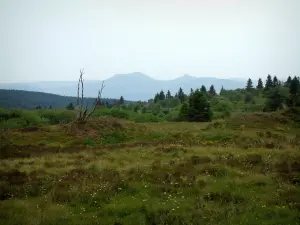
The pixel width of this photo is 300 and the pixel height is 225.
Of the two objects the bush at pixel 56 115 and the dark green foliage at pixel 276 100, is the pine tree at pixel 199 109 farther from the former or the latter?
the bush at pixel 56 115

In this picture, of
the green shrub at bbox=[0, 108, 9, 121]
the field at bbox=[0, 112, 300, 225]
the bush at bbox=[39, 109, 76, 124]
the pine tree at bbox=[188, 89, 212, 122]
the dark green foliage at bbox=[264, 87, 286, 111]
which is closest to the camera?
the field at bbox=[0, 112, 300, 225]

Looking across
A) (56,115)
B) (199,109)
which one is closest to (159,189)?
(199,109)

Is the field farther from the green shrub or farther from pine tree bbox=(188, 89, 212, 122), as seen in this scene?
the green shrub

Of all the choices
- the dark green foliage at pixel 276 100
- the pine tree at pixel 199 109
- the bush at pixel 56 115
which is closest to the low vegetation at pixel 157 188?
the pine tree at pixel 199 109

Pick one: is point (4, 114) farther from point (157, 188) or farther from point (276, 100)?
point (276, 100)

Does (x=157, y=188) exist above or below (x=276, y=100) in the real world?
below

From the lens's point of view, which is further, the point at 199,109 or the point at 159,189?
the point at 199,109

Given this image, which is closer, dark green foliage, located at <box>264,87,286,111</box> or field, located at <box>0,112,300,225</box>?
field, located at <box>0,112,300,225</box>

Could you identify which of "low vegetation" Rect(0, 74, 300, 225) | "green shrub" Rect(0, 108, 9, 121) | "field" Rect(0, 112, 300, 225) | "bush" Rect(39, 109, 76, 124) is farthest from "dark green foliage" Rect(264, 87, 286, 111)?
"green shrub" Rect(0, 108, 9, 121)

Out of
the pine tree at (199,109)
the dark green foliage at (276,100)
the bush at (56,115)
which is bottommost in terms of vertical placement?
the bush at (56,115)

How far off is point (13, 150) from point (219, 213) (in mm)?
18291

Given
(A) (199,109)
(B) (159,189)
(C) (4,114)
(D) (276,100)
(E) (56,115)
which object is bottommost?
(E) (56,115)

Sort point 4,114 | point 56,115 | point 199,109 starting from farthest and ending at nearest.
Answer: point 56,115
point 4,114
point 199,109

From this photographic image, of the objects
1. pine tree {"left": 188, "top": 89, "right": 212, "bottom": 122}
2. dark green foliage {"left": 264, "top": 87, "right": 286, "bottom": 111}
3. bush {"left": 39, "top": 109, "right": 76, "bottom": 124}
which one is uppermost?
dark green foliage {"left": 264, "top": 87, "right": 286, "bottom": 111}
